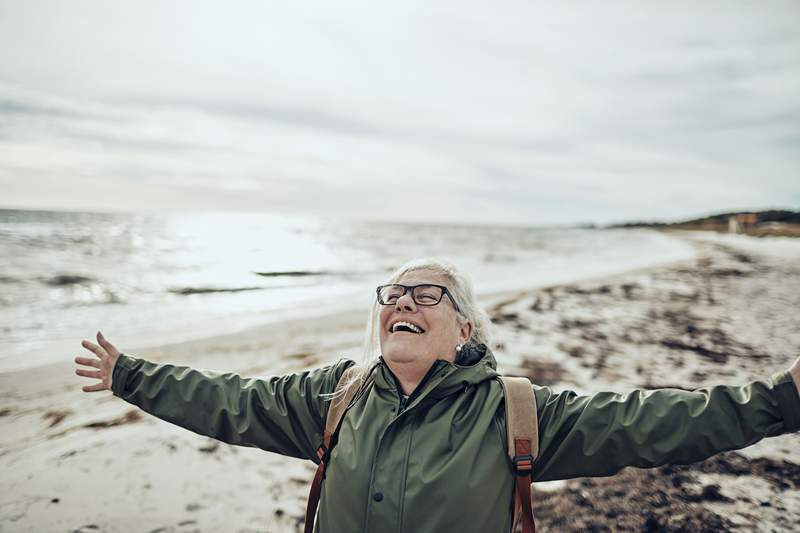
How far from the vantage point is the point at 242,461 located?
13.5 feet

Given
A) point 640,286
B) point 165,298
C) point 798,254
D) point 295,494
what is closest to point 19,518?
point 295,494

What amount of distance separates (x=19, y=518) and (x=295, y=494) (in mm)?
1845

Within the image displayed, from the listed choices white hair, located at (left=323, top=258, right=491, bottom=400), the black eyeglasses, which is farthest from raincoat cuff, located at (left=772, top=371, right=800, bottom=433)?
the black eyeglasses

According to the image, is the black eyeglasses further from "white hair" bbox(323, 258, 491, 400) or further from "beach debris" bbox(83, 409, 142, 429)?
"beach debris" bbox(83, 409, 142, 429)

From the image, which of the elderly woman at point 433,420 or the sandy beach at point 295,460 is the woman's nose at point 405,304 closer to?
the elderly woman at point 433,420

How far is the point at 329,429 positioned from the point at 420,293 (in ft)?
2.60

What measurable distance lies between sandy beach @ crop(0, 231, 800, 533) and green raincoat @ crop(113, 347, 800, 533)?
5.22 feet

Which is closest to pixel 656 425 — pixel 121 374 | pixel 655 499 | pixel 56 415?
pixel 655 499

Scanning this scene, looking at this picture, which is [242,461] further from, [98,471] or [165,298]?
[165,298]

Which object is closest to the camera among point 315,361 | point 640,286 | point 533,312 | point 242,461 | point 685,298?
point 242,461

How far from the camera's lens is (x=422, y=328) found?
7.80 ft

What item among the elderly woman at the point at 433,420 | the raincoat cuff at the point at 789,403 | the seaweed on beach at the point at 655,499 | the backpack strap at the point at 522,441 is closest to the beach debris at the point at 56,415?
the elderly woman at the point at 433,420

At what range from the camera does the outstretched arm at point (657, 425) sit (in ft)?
6.13

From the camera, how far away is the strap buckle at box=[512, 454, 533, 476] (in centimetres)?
195
